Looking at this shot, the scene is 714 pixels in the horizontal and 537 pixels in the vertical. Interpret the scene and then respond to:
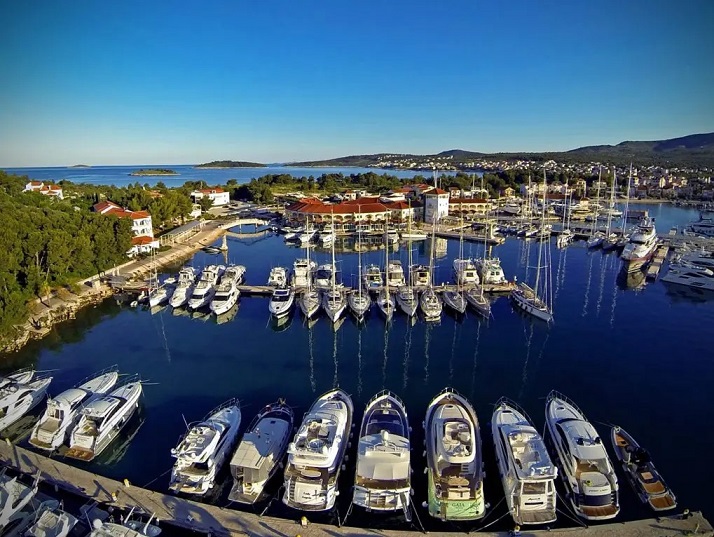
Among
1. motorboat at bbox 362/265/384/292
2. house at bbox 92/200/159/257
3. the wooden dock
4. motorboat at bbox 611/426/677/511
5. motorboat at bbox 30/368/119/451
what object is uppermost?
house at bbox 92/200/159/257

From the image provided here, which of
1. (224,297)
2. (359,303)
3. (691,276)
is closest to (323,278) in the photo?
(359,303)

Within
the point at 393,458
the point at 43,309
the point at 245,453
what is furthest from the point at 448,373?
the point at 43,309

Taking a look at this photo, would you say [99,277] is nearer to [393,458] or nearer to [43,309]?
[43,309]

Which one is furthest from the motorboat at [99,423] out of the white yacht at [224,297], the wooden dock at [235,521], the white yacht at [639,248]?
the white yacht at [639,248]

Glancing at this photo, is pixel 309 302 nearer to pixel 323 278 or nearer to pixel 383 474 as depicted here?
pixel 323 278

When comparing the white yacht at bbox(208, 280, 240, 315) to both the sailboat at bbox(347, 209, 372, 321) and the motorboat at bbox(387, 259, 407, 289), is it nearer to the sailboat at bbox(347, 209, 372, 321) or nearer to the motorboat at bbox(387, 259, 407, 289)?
the sailboat at bbox(347, 209, 372, 321)

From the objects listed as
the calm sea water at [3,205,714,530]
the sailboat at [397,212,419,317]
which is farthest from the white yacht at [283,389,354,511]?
the sailboat at [397,212,419,317]
